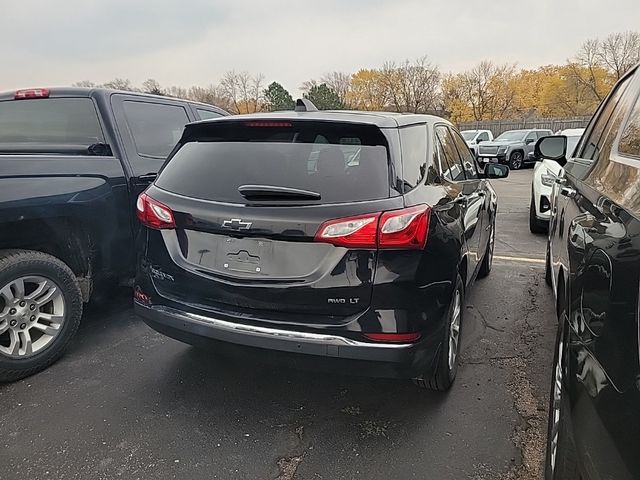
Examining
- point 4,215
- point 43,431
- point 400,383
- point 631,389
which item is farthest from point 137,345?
point 631,389

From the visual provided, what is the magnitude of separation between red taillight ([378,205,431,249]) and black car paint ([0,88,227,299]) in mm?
2241

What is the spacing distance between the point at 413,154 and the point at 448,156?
34.6 inches

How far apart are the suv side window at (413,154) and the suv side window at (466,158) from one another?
115cm

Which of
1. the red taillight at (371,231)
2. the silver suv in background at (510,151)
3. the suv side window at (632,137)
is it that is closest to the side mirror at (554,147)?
the suv side window at (632,137)

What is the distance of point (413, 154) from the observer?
2582 mm

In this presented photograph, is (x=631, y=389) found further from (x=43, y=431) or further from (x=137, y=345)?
(x=137, y=345)

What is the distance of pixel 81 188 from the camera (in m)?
3.34

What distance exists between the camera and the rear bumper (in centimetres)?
225

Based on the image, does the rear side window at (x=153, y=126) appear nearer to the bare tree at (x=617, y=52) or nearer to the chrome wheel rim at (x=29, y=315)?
the chrome wheel rim at (x=29, y=315)

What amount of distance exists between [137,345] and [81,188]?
118 cm

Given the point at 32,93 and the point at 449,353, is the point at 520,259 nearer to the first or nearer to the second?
the point at 449,353

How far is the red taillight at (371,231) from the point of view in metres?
2.18

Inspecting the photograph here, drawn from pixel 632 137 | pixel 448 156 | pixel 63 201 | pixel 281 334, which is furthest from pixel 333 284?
pixel 63 201

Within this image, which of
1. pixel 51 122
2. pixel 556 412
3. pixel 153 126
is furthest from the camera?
pixel 153 126
